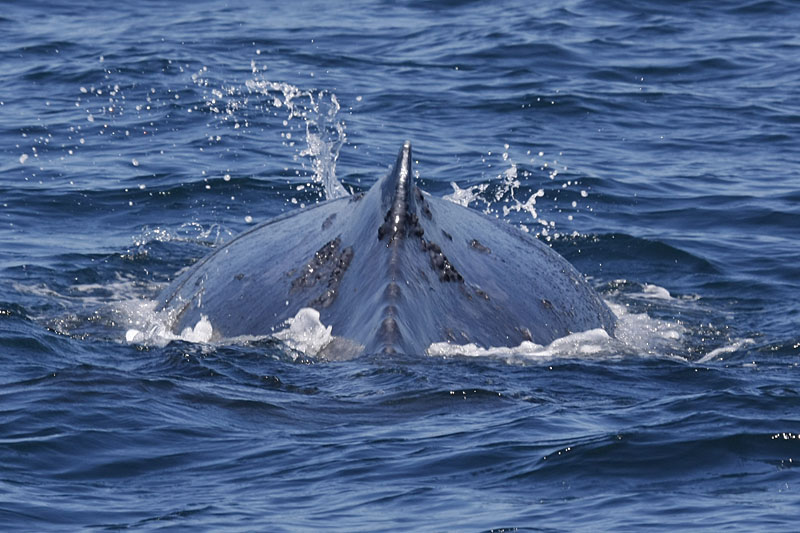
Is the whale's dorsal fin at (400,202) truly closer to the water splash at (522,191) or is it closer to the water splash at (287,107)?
the water splash at (522,191)

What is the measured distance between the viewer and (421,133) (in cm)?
2084

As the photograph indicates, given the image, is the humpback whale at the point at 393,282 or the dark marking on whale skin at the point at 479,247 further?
the dark marking on whale skin at the point at 479,247

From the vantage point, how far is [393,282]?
927 centimetres

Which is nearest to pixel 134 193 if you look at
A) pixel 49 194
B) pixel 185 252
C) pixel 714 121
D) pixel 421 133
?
pixel 49 194

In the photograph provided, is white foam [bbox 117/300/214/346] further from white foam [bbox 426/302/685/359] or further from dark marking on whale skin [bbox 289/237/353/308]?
white foam [bbox 426/302/685/359]

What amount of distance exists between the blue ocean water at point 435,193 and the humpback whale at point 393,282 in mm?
307

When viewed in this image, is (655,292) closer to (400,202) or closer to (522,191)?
(522,191)

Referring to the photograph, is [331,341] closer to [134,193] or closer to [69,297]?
[69,297]

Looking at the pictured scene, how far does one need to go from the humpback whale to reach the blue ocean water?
31cm

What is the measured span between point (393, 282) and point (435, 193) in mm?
8795

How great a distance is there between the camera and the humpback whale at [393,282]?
367 inches

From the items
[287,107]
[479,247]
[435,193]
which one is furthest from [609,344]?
[287,107]

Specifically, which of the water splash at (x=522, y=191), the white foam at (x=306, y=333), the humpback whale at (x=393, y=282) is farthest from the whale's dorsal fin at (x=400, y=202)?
the water splash at (x=522, y=191)

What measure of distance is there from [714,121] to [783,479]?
14829 millimetres
